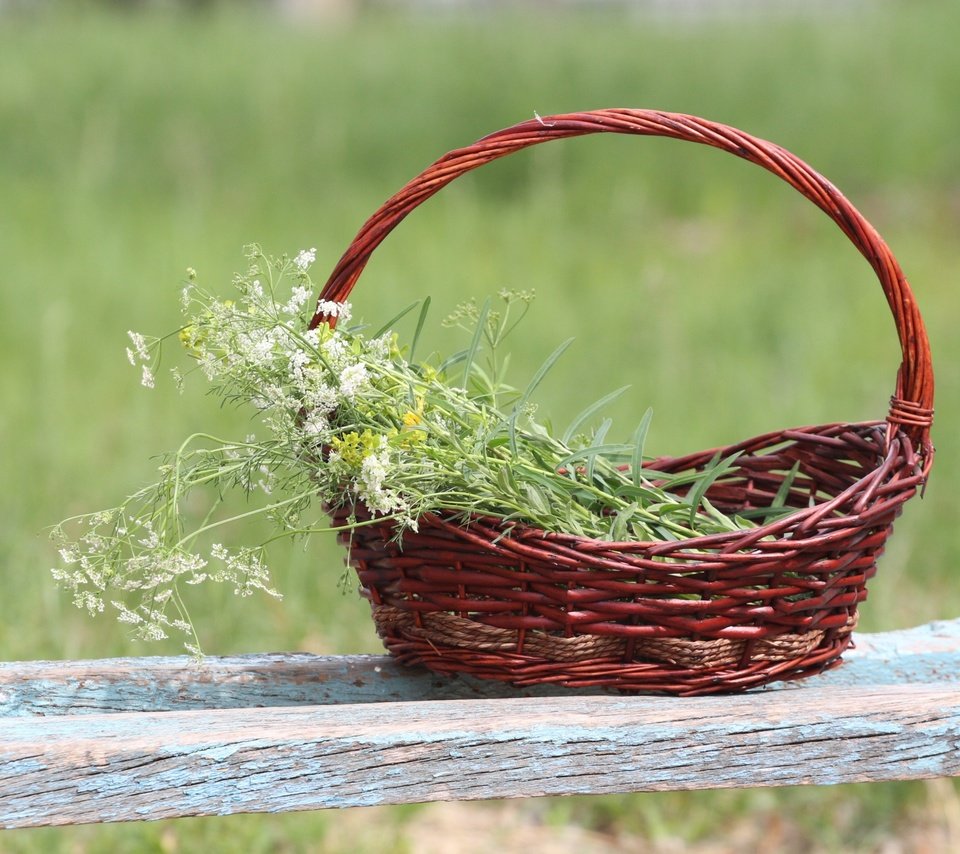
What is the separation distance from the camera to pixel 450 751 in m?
1.10

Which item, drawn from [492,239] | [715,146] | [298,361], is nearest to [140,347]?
[298,361]

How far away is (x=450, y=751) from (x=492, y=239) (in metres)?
4.07

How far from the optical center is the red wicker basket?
3.90 ft

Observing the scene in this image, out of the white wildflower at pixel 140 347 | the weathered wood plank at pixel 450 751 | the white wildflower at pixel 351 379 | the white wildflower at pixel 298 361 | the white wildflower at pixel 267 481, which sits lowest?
the weathered wood plank at pixel 450 751

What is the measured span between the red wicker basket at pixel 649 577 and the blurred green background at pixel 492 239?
0.93 m

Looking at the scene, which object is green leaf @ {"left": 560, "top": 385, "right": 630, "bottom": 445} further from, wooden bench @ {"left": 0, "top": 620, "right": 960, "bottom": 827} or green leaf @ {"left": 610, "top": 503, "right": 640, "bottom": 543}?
wooden bench @ {"left": 0, "top": 620, "right": 960, "bottom": 827}

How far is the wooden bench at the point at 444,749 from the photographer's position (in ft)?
3.38

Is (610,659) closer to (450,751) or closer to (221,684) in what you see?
(450,751)

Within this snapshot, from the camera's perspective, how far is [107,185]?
5551 millimetres

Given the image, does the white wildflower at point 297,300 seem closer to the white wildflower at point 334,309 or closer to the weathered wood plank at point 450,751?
the white wildflower at point 334,309

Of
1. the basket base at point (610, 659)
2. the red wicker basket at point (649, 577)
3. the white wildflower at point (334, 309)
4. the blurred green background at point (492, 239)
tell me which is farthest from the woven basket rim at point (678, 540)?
the blurred green background at point (492, 239)

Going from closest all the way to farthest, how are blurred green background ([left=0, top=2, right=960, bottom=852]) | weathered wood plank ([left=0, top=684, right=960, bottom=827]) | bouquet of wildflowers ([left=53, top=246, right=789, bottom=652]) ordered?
weathered wood plank ([left=0, top=684, right=960, bottom=827]) → bouquet of wildflowers ([left=53, top=246, right=789, bottom=652]) → blurred green background ([left=0, top=2, right=960, bottom=852])

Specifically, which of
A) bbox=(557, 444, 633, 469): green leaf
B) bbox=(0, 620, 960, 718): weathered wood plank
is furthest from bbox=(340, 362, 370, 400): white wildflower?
bbox=(0, 620, 960, 718): weathered wood plank

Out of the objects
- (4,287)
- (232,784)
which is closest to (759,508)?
(232,784)
